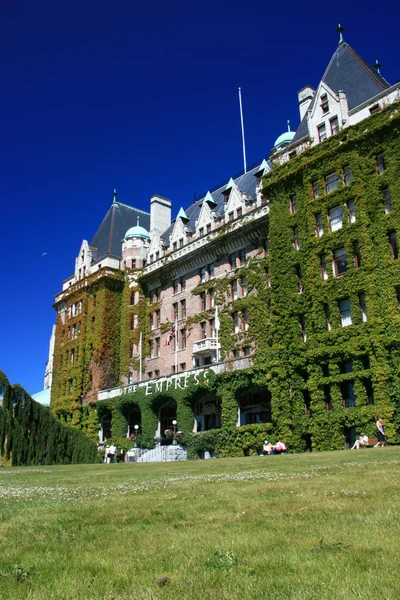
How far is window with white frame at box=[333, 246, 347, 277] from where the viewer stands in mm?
36875

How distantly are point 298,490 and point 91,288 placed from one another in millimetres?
55842

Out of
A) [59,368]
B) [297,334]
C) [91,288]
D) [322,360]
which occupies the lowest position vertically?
[322,360]

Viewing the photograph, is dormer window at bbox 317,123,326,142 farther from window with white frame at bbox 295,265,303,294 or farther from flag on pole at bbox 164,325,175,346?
flag on pole at bbox 164,325,175,346

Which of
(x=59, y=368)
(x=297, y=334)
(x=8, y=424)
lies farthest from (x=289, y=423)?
(x=59, y=368)

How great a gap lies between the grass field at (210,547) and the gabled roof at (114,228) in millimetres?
57337

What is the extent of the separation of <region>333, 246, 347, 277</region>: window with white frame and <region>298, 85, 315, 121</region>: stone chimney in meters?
19.1

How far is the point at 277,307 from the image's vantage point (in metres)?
39.1

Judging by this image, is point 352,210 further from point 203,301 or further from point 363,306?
point 203,301

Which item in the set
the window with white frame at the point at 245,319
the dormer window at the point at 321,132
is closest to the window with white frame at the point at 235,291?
the window with white frame at the point at 245,319

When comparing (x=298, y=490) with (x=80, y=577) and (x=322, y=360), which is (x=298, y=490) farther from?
(x=322, y=360)

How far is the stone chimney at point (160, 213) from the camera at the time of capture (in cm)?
6525

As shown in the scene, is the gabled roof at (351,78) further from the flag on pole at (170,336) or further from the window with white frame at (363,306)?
the flag on pole at (170,336)

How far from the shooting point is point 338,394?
34.4 metres

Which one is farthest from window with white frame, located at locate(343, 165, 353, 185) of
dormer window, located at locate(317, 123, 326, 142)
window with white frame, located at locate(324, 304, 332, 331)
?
window with white frame, located at locate(324, 304, 332, 331)
